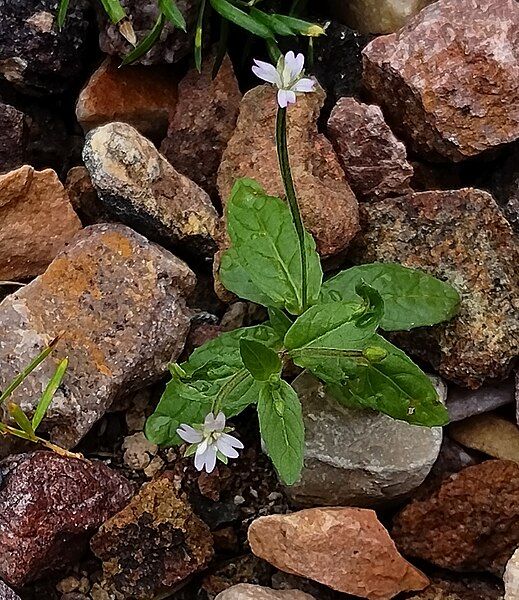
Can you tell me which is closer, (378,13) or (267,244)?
(267,244)

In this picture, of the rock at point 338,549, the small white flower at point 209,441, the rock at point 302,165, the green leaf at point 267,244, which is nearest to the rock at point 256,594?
the rock at point 338,549

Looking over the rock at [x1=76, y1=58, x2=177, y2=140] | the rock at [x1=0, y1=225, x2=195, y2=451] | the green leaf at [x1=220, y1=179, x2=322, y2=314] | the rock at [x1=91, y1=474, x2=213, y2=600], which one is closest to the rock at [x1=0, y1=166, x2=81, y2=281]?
the rock at [x1=0, y1=225, x2=195, y2=451]

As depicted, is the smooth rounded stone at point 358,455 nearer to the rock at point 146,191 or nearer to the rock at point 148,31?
the rock at point 146,191

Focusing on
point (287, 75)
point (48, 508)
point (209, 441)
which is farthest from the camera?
point (48, 508)

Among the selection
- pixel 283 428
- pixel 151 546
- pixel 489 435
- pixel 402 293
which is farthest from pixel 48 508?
pixel 489 435

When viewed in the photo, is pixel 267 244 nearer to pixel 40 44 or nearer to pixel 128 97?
pixel 128 97

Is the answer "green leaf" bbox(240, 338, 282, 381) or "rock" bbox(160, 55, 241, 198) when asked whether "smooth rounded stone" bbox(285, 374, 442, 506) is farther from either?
"rock" bbox(160, 55, 241, 198)

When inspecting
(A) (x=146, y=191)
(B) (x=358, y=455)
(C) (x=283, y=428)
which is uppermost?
(A) (x=146, y=191)

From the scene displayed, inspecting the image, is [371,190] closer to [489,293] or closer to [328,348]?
[489,293]
